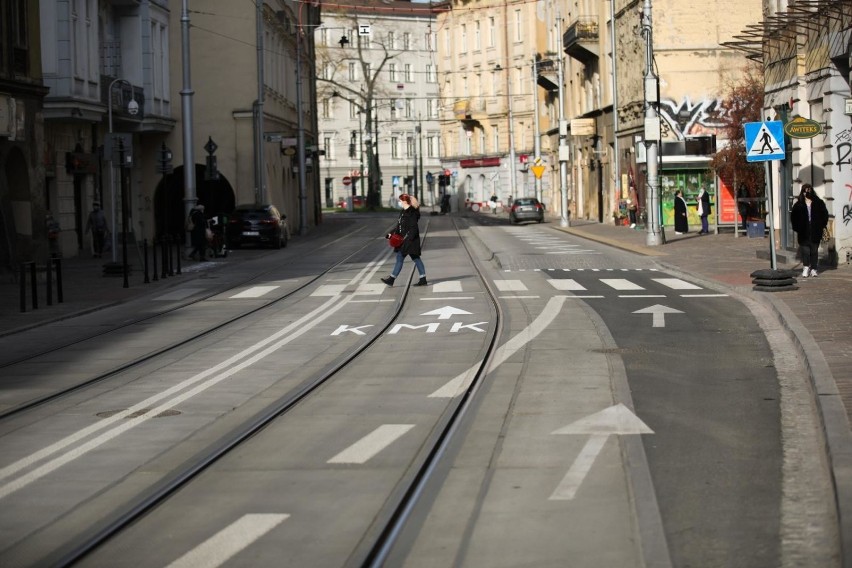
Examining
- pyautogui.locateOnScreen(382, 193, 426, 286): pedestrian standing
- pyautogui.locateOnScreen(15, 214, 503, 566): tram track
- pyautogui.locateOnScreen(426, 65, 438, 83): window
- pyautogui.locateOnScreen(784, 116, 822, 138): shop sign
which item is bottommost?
pyautogui.locateOnScreen(15, 214, 503, 566): tram track

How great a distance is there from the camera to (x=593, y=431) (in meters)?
10.2

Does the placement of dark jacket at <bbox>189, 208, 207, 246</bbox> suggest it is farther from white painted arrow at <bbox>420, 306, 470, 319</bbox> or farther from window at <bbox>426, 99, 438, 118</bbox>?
window at <bbox>426, 99, 438, 118</bbox>

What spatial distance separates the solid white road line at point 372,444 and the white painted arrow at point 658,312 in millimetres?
7998

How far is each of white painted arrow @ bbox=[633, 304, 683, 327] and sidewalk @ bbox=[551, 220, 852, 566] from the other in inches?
56.3

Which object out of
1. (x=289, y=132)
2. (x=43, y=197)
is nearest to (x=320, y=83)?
(x=289, y=132)

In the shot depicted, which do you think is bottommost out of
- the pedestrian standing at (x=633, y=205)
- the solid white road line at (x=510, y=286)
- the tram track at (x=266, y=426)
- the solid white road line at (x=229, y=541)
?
the solid white road line at (x=229, y=541)

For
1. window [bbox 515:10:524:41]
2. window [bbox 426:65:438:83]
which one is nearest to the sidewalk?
window [bbox 515:10:524:41]

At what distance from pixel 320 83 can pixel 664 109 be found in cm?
6744

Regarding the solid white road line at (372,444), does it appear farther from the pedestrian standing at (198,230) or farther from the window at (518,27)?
the window at (518,27)

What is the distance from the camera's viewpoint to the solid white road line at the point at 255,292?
25.2 m

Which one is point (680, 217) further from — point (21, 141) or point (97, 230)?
point (21, 141)

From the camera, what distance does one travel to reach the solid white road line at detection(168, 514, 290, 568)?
6738 mm

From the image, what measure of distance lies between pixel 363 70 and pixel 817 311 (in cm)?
7409

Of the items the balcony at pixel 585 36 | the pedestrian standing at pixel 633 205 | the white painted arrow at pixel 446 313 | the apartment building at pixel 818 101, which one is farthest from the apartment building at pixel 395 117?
the white painted arrow at pixel 446 313
